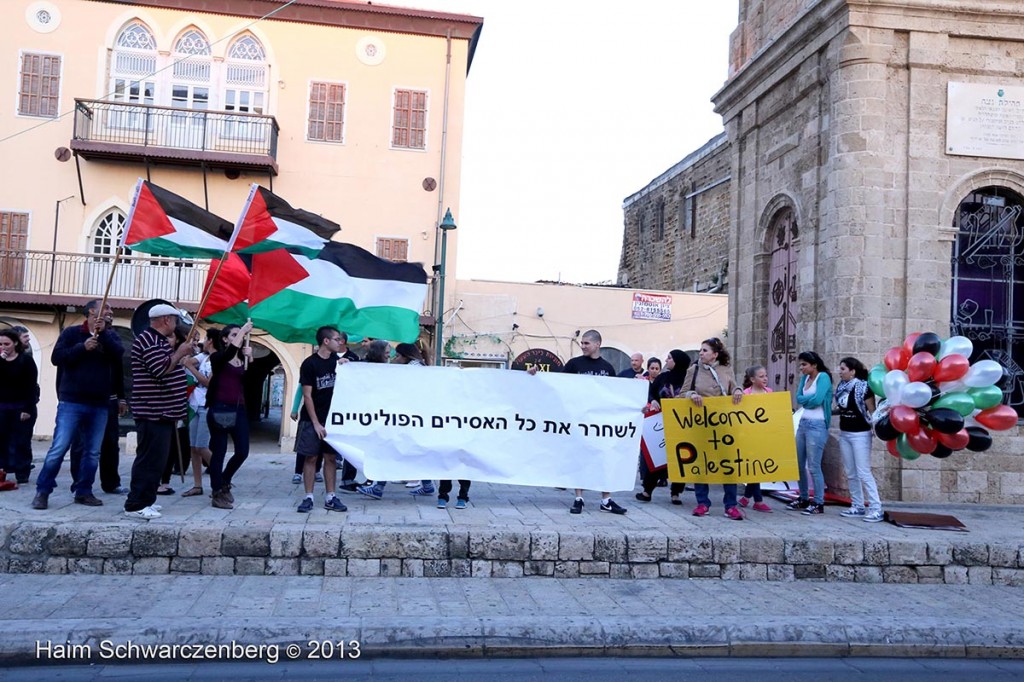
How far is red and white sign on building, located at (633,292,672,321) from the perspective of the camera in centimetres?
2555

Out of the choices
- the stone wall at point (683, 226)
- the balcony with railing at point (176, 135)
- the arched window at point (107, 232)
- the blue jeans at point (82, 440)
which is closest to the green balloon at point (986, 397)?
the blue jeans at point (82, 440)

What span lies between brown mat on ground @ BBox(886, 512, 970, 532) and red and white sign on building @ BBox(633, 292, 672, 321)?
1678 cm

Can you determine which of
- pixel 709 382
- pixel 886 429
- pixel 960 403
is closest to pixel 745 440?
pixel 709 382

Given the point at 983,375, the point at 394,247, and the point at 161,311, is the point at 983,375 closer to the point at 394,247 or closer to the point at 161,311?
the point at 161,311

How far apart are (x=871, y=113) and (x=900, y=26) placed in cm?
114

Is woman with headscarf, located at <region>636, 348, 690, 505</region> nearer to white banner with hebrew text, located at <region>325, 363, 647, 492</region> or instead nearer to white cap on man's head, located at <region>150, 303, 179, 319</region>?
white banner with hebrew text, located at <region>325, 363, 647, 492</region>

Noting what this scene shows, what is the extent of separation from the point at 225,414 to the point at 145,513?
4.16 ft

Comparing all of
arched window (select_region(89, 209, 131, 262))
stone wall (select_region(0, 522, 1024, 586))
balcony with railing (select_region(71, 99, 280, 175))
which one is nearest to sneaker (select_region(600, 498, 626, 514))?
stone wall (select_region(0, 522, 1024, 586))

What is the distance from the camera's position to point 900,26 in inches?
420

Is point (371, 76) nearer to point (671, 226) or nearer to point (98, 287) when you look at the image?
point (98, 287)

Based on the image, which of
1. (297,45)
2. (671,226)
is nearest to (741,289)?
(297,45)

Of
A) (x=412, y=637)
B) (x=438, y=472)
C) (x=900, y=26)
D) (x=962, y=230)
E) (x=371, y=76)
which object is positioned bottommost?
(x=412, y=637)

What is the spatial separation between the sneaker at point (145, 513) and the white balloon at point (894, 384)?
6677 mm

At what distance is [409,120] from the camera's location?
75.8 ft
